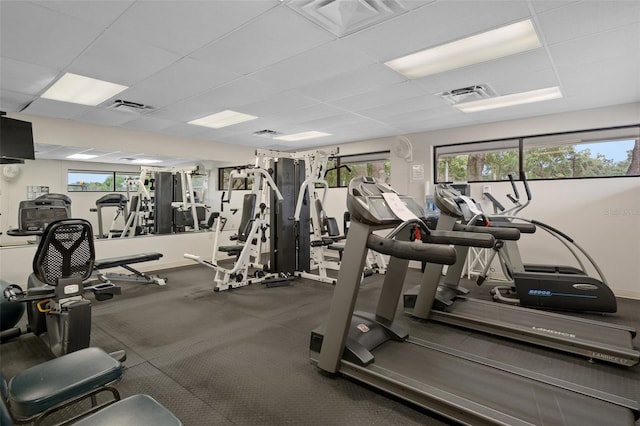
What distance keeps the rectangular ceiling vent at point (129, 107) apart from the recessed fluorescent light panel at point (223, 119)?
2.56 feet

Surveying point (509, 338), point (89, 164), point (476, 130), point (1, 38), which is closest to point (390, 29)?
point (509, 338)

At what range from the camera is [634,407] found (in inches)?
71.1

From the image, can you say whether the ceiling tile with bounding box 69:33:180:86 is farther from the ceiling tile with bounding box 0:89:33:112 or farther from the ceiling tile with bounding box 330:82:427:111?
the ceiling tile with bounding box 330:82:427:111

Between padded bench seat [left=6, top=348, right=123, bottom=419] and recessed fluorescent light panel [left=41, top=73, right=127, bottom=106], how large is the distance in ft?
10.1

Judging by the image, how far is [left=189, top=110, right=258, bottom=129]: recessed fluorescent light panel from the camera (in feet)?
15.9

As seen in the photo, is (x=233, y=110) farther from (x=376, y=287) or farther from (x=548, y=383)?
(x=548, y=383)

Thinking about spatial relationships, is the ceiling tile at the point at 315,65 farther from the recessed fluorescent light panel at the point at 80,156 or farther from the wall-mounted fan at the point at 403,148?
the recessed fluorescent light panel at the point at 80,156

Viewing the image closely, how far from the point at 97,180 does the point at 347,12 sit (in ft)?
19.3

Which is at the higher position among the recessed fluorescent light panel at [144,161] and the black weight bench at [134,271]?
the recessed fluorescent light panel at [144,161]

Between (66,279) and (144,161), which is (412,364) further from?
(144,161)

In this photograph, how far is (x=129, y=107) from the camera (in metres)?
4.30

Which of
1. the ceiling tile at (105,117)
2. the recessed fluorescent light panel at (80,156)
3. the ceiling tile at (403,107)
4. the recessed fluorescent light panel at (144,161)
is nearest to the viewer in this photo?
the ceiling tile at (403,107)

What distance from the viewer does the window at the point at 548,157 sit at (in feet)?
14.2

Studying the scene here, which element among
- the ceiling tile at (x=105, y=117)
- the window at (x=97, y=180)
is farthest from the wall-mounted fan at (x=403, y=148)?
the window at (x=97, y=180)
